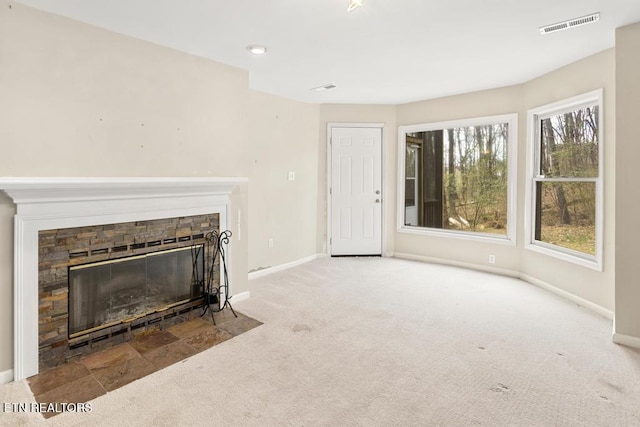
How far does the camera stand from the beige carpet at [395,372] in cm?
192

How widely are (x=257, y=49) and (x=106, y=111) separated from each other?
135cm

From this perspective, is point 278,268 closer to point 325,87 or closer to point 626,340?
point 325,87

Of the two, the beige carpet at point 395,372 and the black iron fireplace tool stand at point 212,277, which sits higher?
the black iron fireplace tool stand at point 212,277

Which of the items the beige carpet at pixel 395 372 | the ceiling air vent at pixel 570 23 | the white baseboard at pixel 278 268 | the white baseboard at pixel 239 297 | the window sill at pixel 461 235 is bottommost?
the beige carpet at pixel 395 372

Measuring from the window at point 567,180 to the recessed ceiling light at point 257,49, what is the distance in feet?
10.1

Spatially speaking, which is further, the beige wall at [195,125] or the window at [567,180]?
the window at [567,180]

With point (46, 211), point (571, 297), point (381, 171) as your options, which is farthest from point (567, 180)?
point (46, 211)

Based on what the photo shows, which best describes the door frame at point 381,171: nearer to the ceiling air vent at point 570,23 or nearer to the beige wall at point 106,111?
the beige wall at point 106,111

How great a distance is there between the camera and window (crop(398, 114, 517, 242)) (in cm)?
470

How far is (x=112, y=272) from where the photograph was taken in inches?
108

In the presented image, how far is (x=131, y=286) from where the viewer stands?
2.89 meters

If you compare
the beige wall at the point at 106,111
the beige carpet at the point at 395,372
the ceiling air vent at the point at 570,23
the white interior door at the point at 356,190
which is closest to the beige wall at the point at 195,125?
the beige wall at the point at 106,111

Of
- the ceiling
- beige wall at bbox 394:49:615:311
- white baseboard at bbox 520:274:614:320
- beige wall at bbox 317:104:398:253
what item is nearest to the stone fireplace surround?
the ceiling

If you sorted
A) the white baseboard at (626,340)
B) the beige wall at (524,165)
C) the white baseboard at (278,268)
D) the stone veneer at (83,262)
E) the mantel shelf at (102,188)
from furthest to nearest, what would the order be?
the white baseboard at (278,268)
the beige wall at (524,165)
the white baseboard at (626,340)
the stone veneer at (83,262)
the mantel shelf at (102,188)
